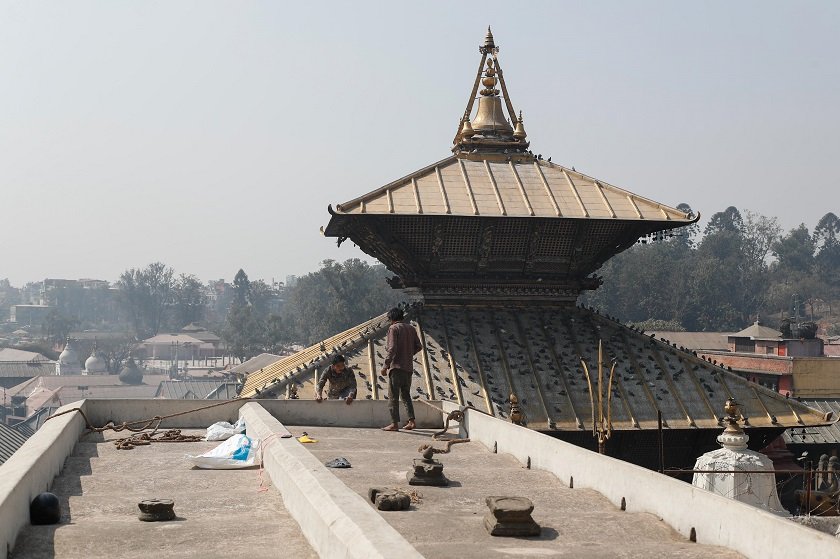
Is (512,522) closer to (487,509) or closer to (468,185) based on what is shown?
(487,509)

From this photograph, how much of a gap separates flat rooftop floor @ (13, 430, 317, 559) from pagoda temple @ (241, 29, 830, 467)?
9.40 metres

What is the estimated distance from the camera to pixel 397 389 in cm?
1574

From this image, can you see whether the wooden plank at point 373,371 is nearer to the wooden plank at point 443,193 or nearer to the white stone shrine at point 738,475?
the wooden plank at point 443,193

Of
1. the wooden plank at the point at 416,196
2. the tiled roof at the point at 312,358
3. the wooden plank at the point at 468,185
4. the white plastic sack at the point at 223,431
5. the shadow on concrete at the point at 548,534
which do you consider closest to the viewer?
the shadow on concrete at the point at 548,534

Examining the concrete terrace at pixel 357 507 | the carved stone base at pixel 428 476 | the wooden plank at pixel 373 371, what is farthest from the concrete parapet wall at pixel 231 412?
the carved stone base at pixel 428 476

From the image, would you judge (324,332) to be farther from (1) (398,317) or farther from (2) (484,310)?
(1) (398,317)

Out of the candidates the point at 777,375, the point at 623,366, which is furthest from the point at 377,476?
the point at 777,375

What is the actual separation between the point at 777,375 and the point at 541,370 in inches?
1066

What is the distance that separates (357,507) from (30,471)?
304 centimetres

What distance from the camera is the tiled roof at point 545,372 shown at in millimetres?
21812

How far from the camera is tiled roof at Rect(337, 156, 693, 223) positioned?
2347 centimetres

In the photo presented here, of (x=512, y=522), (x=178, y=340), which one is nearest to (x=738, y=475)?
(x=512, y=522)

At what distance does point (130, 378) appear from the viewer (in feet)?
477

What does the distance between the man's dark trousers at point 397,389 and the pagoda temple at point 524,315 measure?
5.10 m
